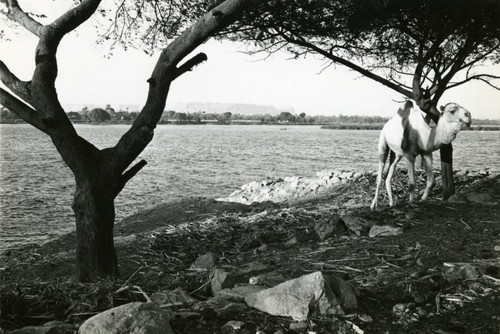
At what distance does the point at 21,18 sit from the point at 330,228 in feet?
19.0

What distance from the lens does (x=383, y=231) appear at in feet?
24.0

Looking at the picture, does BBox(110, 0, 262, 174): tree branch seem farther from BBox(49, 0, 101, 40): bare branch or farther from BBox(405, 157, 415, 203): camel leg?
BBox(405, 157, 415, 203): camel leg

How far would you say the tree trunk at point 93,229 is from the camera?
667 centimetres

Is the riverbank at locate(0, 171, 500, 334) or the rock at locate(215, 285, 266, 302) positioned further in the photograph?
the rock at locate(215, 285, 266, 302)

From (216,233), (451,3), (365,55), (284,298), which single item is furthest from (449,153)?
(284,298)

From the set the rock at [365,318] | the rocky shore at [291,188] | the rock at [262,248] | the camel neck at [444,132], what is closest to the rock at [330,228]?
the rock at [262,248]

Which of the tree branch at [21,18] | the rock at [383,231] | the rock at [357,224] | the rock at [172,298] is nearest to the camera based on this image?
the rock at [172,298]

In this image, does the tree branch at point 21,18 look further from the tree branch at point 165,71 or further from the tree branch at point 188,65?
the tree branch at point 188,65

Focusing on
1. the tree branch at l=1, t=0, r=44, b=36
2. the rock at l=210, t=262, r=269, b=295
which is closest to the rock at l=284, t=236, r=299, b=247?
the rock at l=210, t=262, r=269, b=295

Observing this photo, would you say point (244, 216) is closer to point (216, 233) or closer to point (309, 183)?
point (216, 233)

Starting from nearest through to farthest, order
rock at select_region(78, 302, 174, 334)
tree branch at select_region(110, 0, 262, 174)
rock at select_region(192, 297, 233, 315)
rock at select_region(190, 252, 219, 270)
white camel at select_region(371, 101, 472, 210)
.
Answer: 1. rock at select_region(78, 302, 174, 334)
2. rock at select_region(192, 297, 233, 315)
3. tree branch at select_region(110, 0, 262, 174)
4. rock at select_region(190, 252, 219, 270)
5. white camel at select_region(371, 101, 472, 210)

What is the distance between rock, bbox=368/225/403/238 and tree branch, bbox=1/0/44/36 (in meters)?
5.74

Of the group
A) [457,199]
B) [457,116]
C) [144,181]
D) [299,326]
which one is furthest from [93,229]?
[144,181]

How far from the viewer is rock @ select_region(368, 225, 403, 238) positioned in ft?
23.7
